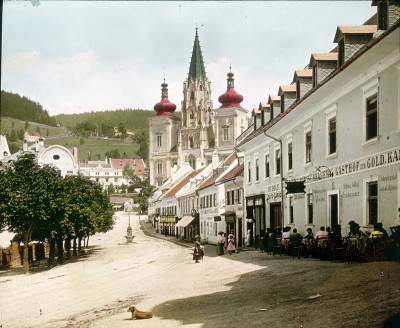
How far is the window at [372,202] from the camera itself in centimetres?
1344

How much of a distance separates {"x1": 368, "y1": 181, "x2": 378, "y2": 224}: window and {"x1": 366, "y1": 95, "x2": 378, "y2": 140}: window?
132 cm

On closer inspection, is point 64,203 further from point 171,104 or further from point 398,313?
point 171,104

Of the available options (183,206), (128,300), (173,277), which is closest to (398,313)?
(128,300)

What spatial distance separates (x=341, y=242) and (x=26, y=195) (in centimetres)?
1730

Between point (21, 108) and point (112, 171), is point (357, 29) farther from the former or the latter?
point (112, 171)

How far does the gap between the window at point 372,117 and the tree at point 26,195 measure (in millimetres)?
18628

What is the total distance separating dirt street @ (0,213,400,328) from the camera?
938 cm

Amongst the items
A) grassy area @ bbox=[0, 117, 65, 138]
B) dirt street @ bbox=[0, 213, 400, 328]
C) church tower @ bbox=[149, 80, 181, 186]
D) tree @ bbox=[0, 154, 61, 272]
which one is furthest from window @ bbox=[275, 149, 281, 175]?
church tower @ bbox=[149, 80, 181, 186]

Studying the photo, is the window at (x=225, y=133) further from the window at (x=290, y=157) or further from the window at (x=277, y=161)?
the window at (x=290, y=157)

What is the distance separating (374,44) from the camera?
37.3 ft

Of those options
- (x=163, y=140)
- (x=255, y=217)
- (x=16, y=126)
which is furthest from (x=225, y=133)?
(x=16, y=126)

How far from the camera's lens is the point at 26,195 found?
26.2 m

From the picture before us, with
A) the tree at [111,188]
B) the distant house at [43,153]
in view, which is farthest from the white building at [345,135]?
the tree at [111,188]

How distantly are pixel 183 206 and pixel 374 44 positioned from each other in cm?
4928
